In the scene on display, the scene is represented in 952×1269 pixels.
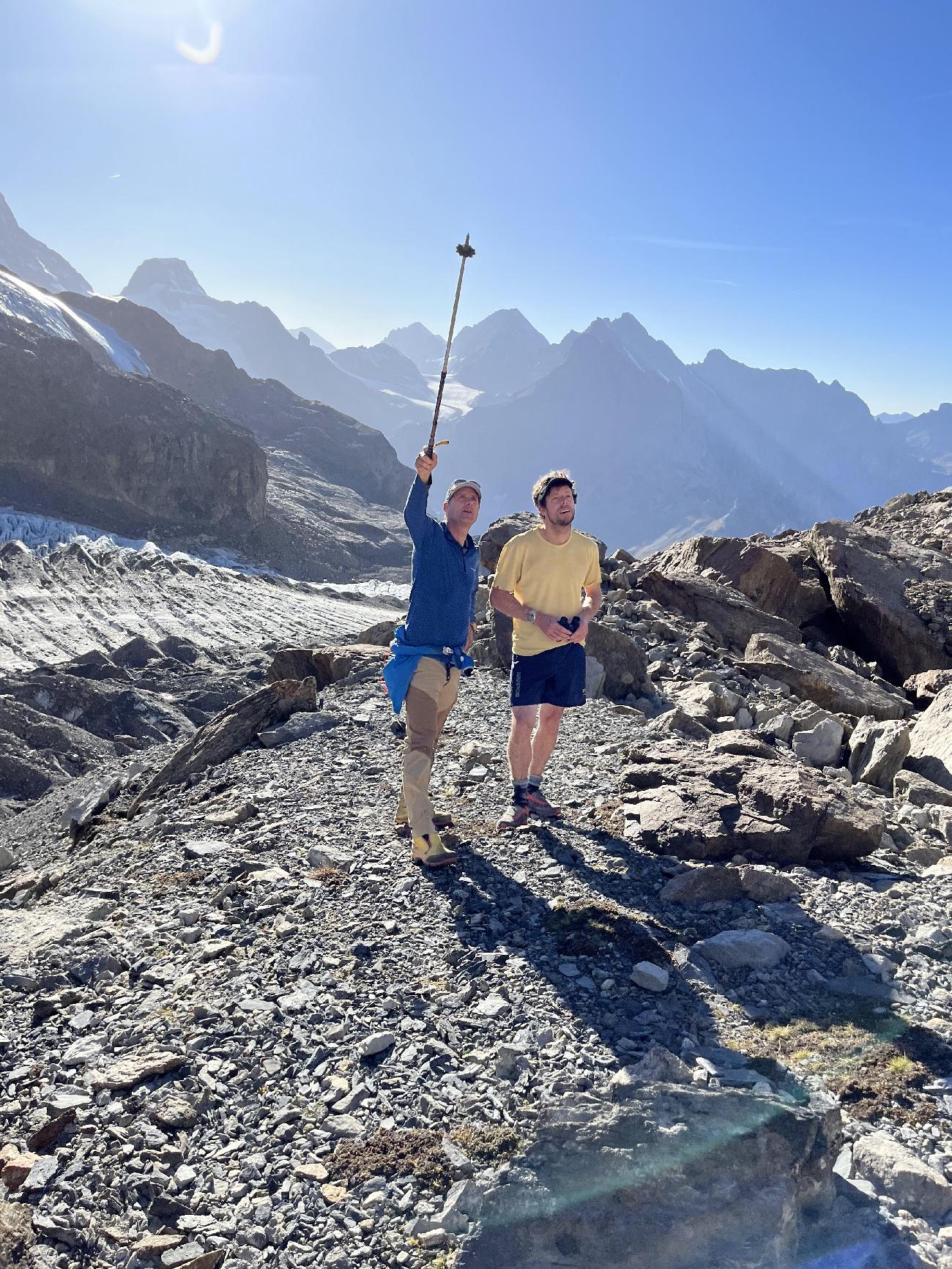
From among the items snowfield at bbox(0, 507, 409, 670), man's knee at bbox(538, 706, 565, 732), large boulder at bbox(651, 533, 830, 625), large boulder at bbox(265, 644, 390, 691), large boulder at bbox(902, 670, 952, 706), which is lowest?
snowfield at bbox(0, 507, 409, 670)

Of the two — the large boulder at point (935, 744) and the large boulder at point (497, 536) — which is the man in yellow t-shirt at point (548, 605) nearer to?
the large boulder at point (935, 744)

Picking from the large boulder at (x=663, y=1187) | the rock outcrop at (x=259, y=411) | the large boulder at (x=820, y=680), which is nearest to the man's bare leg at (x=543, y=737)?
the large boulder at (x=663, y=1187)

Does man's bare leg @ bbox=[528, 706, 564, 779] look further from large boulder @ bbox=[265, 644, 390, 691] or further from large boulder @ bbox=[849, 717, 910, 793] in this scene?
large boulder @ bbox=[265, 644, 390, 691]

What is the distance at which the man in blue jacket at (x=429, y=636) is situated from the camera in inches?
208

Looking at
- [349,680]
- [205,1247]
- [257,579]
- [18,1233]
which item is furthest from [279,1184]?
[257,579]

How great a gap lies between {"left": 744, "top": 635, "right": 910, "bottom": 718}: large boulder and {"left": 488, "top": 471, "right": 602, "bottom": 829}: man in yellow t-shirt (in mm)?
5807

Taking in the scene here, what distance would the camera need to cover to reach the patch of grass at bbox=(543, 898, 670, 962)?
4199 millimetres

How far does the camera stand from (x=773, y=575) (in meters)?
14.6

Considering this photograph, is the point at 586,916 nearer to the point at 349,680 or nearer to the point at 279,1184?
the point at 279,1184

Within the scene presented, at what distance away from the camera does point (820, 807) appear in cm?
549

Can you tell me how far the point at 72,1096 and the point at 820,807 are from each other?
460 cm

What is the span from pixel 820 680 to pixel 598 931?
289 inches

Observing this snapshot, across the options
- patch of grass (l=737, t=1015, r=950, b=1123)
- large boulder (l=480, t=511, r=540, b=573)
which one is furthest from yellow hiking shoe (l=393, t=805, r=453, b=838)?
large boulder (l=480, t=511, r=540, b=573)

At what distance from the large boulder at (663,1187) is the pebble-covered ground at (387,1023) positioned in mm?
145
